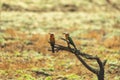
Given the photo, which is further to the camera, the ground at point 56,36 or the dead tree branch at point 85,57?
the ground at point 56,36

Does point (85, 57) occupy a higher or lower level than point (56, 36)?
lower

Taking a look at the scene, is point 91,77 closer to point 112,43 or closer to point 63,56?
point 63,56

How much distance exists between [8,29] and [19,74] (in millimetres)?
15070

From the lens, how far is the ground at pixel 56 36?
2289 cm

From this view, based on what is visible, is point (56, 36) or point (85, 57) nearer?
point (85, 57)

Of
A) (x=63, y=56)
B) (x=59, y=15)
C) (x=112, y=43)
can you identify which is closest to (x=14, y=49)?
(x=63, y=56)

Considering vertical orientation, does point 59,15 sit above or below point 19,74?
above

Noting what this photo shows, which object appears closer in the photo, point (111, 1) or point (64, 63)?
point (64, 63)

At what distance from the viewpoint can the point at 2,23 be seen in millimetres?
39750

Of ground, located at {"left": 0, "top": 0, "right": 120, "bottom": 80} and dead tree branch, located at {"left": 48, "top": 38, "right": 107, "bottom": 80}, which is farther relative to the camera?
ground, located at {"left": 0, "top": 0, "right": 120, "bottom": 80}

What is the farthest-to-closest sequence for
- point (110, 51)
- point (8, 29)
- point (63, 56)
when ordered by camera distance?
point (8, 29) < point (110, 51) < point (63, 56)

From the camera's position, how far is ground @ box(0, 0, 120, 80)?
75.1 feet

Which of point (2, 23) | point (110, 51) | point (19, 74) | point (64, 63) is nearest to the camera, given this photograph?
point (19, 74)

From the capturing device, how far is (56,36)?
3662 cm
